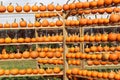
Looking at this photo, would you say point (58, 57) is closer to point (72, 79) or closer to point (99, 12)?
point (72, 79)

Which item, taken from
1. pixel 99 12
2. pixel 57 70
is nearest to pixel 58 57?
pixel 57 70

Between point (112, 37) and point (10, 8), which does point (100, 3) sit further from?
point (10, 8)

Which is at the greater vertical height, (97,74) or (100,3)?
(100,3)

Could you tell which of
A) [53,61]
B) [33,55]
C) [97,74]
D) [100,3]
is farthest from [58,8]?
[97,74]

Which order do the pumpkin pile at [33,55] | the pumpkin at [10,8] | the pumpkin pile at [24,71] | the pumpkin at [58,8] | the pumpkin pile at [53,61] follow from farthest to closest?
the pumpkin at [58,8]
the pumpkin pile at [53,61]
the pumpkin at [10,8]
the pumpkin pile at [33,55]
the pumpkin pile at [24,71]

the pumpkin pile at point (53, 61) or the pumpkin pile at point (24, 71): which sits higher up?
the pumpkin pile at point (53, 61)

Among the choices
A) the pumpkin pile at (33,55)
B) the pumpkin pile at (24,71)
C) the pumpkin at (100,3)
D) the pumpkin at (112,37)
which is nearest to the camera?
the pumpkin at (112,37)

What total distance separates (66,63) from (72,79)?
0.59m

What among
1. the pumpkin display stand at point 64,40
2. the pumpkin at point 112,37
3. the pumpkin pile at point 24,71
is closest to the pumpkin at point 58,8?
the pumpkin display stand at point 64,40

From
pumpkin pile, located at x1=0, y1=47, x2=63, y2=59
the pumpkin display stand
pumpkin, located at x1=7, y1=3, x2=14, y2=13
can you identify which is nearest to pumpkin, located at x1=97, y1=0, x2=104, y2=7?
the pumpkin display stand

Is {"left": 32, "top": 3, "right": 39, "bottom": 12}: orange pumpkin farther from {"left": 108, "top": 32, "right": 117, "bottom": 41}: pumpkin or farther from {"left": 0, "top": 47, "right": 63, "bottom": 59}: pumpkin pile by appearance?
{"left": 108, "top": 32, "right": 117, "bottom": 41}: pumpkin

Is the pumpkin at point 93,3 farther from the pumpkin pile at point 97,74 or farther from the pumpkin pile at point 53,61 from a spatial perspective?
the pumpkin pile at point 53,61

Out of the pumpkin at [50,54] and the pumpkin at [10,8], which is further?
the pumpkin at [10,8]

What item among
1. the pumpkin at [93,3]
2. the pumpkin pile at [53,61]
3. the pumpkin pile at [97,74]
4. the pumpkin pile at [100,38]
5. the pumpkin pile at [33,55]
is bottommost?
the pumpkin pile at [53,61]
